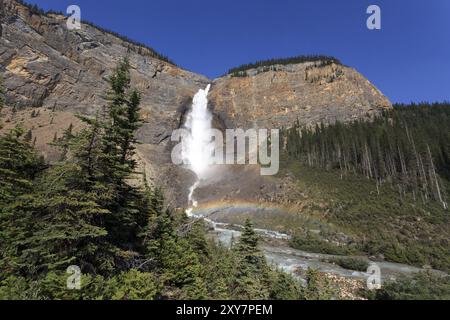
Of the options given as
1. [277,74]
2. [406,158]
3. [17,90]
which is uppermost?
[277,74]

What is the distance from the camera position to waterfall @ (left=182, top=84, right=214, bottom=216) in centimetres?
7812

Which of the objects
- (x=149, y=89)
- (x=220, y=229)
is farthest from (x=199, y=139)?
(x=220, y=229)

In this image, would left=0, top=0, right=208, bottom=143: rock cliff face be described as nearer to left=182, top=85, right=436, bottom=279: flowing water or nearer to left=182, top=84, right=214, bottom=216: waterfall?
left=182, top=84, right=214, bottom=216: waterfall

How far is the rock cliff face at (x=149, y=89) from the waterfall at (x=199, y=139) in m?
2.89

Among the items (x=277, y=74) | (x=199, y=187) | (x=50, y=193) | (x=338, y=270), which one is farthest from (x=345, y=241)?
(x=277, y=74)

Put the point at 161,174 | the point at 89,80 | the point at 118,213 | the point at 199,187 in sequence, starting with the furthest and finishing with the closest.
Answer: the point at 89,80 < the point at 161,174 < the point at 199,187 < the point at 118,213

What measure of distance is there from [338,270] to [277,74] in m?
89.1

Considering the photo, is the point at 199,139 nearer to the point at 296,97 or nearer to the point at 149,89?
the point at 149,89

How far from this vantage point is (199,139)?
289ft

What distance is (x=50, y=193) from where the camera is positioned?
10047mm

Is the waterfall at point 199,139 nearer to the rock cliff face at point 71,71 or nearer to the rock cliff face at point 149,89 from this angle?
the rock cliff face at point 149,89

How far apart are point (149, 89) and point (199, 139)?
24552mm
